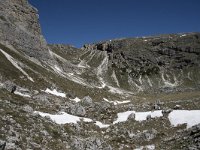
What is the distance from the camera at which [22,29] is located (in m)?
91.4

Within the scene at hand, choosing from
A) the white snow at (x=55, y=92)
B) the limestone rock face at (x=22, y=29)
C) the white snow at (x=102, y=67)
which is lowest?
the white snow at (x=55, y=92)

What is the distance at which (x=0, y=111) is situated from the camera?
108 feet

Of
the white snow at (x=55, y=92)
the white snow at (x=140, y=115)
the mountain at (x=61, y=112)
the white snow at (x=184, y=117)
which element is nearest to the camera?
the mountain at (x=61, y=112)

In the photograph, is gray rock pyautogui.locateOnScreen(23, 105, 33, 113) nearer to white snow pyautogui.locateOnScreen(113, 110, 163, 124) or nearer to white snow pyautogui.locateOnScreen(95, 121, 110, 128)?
white snow pyautogui.locateOnScreen(95, 121, 110, 128)

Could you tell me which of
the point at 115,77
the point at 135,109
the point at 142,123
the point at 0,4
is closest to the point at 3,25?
the point at 0,4

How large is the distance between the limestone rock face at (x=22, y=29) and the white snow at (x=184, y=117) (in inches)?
1954

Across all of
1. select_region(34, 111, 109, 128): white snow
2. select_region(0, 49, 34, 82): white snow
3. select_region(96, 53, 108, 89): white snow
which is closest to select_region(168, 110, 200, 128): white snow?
select_region(34, 111, 109, 128): white snow

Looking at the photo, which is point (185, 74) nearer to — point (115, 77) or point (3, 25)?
point (115, 77)

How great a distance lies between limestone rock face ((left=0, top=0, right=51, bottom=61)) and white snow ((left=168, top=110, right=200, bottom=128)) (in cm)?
4963

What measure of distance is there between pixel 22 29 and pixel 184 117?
60.3 metres

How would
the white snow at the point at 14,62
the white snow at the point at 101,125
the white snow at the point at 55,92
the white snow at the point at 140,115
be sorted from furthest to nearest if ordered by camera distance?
the white snow at the point at 14,62, the white snow at the point at 55,92, the white snow at the point at 140,115, the white snow at the point at 101,125

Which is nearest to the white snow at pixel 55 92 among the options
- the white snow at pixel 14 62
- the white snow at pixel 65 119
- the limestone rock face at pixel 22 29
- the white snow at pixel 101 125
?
the white snow at pixel 14 62

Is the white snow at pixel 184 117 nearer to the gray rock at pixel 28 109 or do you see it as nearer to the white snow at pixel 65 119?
the white snow at pixel 65 119

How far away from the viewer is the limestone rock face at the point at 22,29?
277 ft
